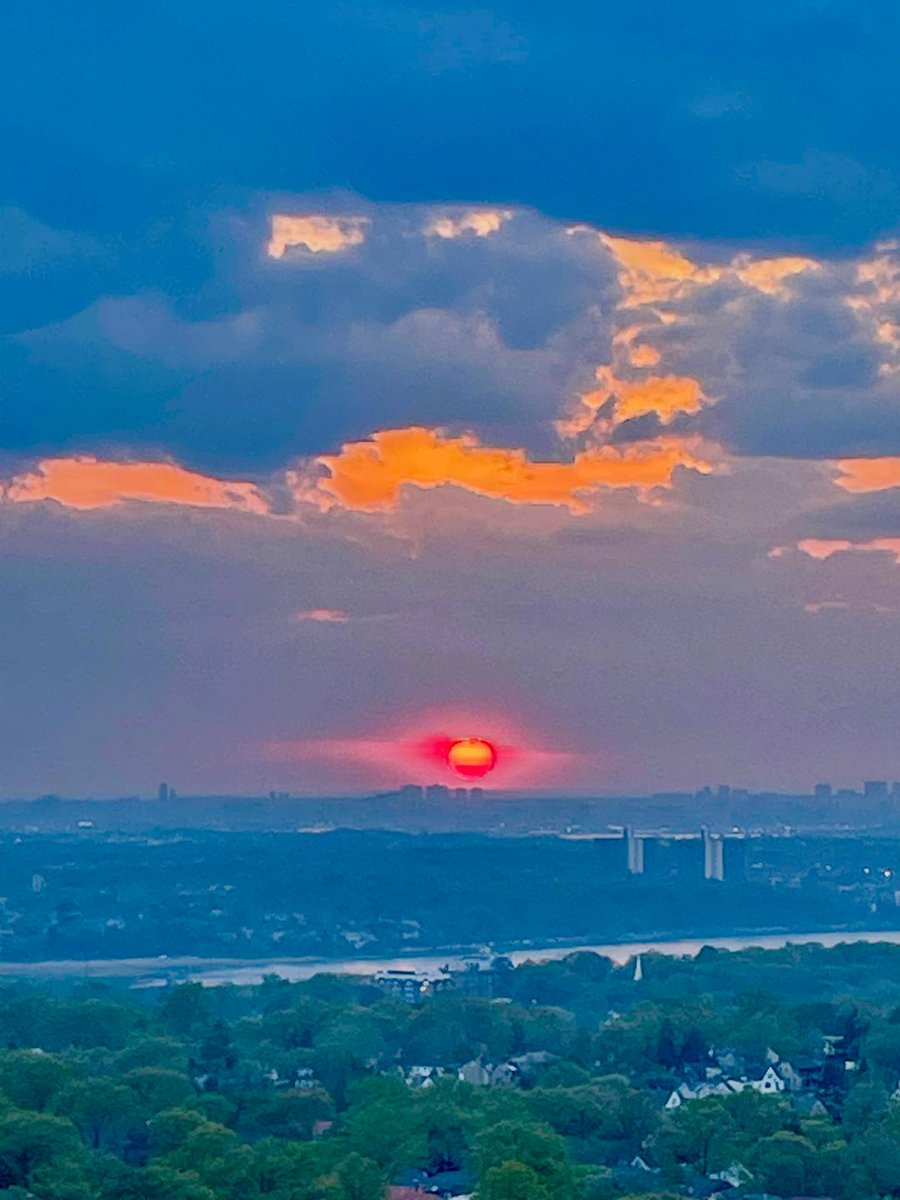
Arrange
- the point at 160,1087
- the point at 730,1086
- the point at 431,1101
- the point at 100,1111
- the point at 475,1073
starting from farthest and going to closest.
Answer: the point at 475,1073, the point at 730,1086, the point at 160,1087, the point at 431,1101, the point at 100,1111

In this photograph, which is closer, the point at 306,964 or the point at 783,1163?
the point at 783,1163

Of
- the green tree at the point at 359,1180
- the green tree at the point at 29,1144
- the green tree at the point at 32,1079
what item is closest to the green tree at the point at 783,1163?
the green tree at the point at 359,1180

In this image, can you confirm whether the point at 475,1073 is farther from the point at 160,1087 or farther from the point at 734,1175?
the point at 734,1175

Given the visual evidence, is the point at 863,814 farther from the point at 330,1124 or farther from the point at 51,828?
the point at 330,1124

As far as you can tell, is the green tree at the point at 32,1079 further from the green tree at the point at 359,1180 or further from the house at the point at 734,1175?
the house at the point at 734,1175

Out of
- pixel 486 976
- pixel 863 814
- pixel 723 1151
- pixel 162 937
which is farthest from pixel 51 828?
pixel 723 1151

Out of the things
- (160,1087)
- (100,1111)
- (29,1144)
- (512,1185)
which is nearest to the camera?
(512,1185)

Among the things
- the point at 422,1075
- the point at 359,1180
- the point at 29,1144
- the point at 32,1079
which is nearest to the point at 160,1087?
the point at 32,1079

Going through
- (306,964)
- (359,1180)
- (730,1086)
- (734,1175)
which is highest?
(306,964)
